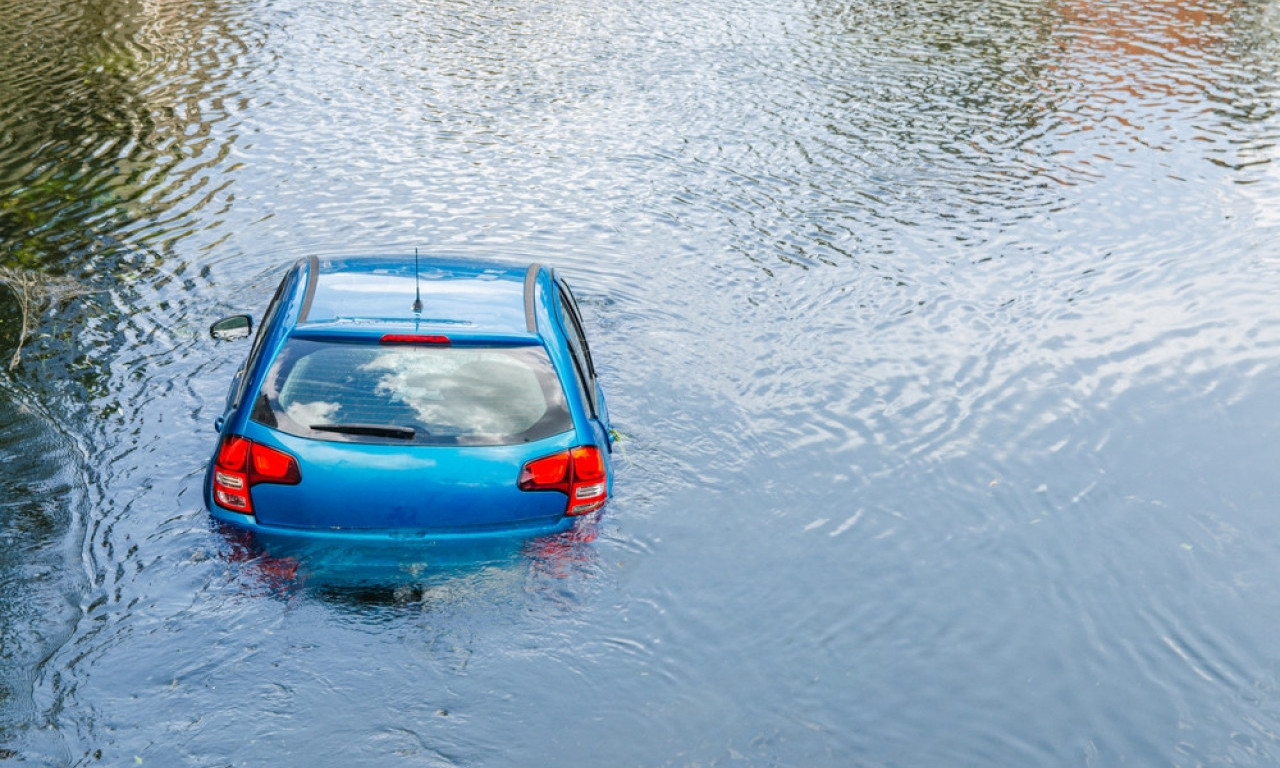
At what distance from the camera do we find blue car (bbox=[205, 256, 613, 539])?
7.09 metres

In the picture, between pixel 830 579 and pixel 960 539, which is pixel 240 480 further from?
pixel 960 539

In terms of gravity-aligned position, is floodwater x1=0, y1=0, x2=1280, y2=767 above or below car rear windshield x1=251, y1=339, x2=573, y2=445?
below

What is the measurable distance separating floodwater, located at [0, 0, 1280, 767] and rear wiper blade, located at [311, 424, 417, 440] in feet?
2.43

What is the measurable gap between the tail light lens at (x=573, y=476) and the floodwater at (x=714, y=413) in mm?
442

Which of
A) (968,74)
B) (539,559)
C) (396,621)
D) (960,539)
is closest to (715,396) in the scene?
(960,539)

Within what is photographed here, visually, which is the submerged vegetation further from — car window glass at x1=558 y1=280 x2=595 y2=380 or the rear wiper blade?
the rear wiper blade

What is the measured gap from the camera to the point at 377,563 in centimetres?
736

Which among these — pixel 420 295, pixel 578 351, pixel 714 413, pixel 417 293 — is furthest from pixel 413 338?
pixel 714 413

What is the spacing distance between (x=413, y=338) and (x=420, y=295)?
0.59 m

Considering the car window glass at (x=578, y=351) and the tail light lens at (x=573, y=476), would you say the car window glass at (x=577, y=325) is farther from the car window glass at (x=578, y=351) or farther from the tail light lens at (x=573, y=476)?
the tail light lens at (x=573, y=476)

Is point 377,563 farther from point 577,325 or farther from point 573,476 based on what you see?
point 577,325

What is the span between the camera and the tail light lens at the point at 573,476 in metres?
7.25

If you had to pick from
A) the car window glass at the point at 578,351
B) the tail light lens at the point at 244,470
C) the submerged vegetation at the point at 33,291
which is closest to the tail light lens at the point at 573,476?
the car window glass at the point at 578,351

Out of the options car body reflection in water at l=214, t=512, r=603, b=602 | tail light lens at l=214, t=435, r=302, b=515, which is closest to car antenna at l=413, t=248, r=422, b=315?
tail light lens at l=214, t=435, r=302, b=515
